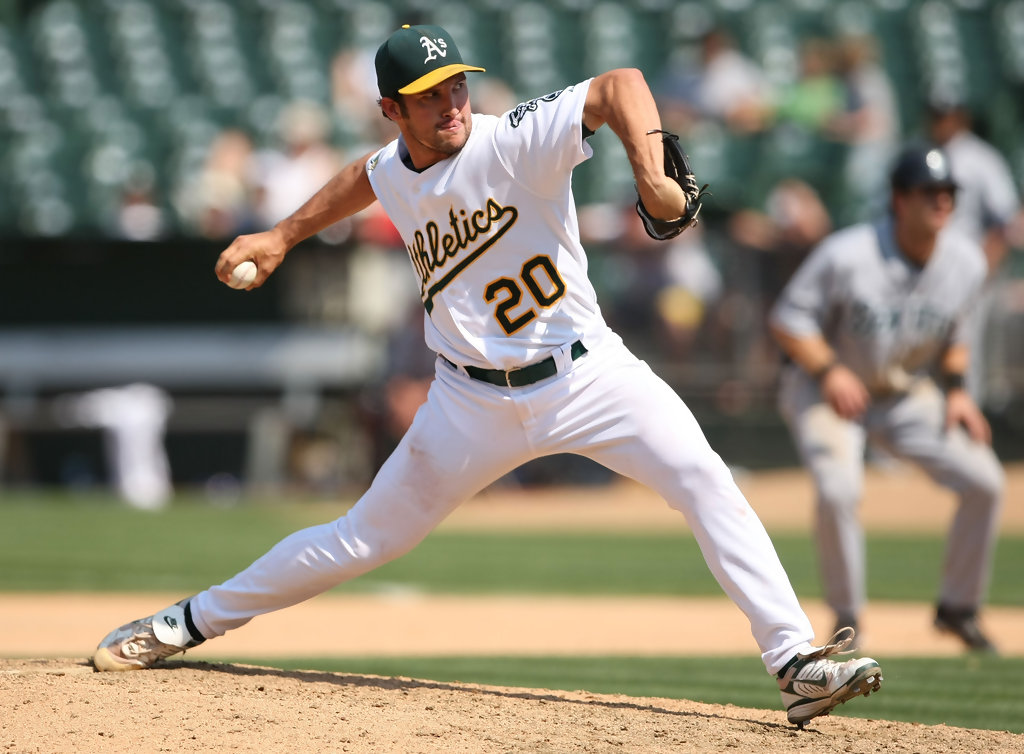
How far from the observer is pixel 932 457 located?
613 centimetres

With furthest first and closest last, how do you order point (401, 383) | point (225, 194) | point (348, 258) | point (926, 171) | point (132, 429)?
point (225, 194) < point (348, 258) < point (132, 429) < point (401, 383) < point (926, 171)

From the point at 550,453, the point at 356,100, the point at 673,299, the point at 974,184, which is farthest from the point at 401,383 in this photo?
the point at 550,453

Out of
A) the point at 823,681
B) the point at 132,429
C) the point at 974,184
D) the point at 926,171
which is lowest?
the point at 823,681

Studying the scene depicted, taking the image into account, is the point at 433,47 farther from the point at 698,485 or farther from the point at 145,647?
the point at 145,647

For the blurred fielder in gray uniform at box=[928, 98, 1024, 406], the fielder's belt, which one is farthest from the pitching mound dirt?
the blurred fielder in gray uniform at box=[928, 98, 1024, 406]

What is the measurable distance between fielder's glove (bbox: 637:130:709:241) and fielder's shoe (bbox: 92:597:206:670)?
75.9 inches

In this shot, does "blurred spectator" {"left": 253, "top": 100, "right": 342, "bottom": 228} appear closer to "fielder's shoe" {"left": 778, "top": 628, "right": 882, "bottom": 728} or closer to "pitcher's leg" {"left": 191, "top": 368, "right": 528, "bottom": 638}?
"pitcher's leg" {"left": 191, "top": 368, "right": 528, "bottom": 638}

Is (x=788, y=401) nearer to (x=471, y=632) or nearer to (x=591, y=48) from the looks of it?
(x=471, y=632)

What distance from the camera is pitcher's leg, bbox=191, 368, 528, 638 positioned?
13.2 feet

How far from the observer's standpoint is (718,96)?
44.9 feet

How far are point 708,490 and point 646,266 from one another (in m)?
8.17

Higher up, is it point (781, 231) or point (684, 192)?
point (781, 231)

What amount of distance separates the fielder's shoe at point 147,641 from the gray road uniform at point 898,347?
2854mm

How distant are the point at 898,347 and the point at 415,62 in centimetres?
316
